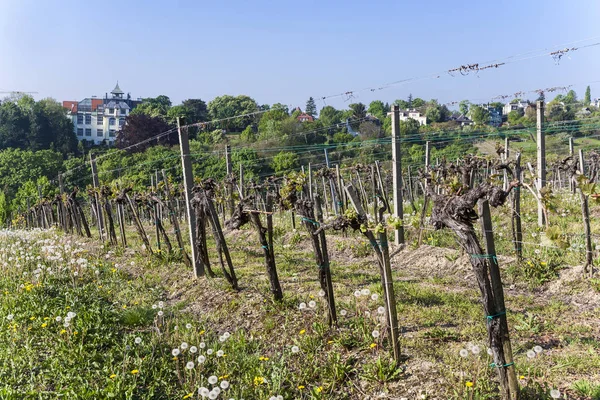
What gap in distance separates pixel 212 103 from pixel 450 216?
242ft

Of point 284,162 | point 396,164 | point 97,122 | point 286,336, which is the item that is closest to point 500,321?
point 286,336

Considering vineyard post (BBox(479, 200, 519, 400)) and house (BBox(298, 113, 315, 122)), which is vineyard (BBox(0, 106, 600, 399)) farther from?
house (BBox(298, 113, 315, 122))

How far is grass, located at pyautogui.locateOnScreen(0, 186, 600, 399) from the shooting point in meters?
4.74

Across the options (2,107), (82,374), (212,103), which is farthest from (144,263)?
(212,103)

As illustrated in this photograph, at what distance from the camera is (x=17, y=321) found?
678cm

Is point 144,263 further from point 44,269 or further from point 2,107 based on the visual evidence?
point 2,107

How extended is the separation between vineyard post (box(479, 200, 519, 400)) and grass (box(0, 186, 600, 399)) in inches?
8.3

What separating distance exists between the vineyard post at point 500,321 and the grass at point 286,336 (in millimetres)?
211

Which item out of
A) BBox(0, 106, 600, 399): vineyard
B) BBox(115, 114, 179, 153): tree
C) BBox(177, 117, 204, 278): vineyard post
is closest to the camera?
BBox(0, 106, 600, 399): vineyard

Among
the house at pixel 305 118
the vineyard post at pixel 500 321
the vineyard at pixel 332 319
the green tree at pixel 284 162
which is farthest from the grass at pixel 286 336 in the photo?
the house at pixel 305 118

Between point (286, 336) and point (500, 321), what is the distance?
106 inches

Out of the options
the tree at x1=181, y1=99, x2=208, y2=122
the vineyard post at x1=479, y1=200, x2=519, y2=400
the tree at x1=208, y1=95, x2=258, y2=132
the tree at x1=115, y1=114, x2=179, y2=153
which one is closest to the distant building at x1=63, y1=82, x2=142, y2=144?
the tree at x1=181, y1=99, x2=208, y2=122

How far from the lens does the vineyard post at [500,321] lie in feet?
13.2

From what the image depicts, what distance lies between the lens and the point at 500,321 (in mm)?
4133
